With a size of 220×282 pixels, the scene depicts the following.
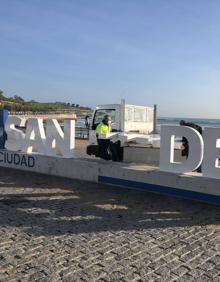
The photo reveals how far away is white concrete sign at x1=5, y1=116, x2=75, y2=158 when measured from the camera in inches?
460

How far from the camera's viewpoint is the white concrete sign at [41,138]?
11680 millimetres

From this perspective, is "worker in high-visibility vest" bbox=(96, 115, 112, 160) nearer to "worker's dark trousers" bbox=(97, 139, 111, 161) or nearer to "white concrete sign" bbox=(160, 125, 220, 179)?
"worker's dark trousers" bbox=(97, 139, 111, 161)

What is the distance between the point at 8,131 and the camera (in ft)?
44.6

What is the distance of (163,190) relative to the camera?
30.6 ft

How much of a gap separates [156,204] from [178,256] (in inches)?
119

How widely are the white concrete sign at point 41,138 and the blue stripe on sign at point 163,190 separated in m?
1.72

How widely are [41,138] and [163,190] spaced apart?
469cm

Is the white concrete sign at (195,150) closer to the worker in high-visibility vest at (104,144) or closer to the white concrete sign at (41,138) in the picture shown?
the worker in high-visibility vest at (104,144)

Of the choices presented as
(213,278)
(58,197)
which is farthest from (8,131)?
(213,278)

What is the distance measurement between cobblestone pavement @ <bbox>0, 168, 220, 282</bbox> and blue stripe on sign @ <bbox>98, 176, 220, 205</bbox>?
222 millimetres

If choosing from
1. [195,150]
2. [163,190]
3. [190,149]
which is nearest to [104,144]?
[163,190]

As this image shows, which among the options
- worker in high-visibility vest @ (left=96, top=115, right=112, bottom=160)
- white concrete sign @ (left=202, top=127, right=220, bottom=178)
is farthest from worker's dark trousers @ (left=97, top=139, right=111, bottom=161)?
white concrete sign @ (left=202, top=127, right=220, bottom=178)

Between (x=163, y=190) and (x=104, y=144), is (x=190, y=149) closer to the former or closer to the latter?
(x=163, y=190)

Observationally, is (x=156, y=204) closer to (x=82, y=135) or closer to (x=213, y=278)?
(x=213, y=278)
